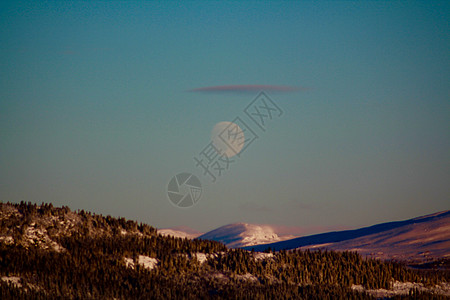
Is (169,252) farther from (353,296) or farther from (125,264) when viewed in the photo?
(353,296)

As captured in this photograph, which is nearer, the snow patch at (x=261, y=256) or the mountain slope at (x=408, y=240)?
the snow patch at (x=261, y=256)

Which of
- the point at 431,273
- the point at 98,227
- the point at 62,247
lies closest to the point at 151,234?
the point at 98,227

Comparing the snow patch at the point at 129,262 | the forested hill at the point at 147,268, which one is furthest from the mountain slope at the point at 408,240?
the snow patch at the point at 129,262

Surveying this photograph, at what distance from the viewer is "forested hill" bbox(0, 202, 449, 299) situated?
17.2 meters

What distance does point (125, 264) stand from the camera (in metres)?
19.6

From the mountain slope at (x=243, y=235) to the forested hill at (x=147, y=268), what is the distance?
33521 mm

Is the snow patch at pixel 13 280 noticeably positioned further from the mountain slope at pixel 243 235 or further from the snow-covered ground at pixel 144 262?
the mountain slope at pixel 243 235

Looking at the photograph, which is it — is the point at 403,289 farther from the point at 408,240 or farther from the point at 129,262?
the point at 408,240

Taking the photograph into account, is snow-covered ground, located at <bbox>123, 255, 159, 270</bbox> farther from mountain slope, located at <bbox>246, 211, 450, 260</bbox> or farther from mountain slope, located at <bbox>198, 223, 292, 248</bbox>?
mountain slope, located at <bbox>198, 223, 292, 248</bbox>

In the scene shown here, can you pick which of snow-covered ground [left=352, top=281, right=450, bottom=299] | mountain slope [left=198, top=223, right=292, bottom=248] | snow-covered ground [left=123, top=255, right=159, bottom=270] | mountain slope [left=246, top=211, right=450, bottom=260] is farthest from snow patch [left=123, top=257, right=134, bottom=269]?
mountain slope [left=198, top=223, right=292, bottom=248]

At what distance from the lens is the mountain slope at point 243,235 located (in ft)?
192

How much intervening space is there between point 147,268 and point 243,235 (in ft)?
137

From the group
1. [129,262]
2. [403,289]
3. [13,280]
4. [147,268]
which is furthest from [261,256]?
[13,280]

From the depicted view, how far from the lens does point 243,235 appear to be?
200 feet
